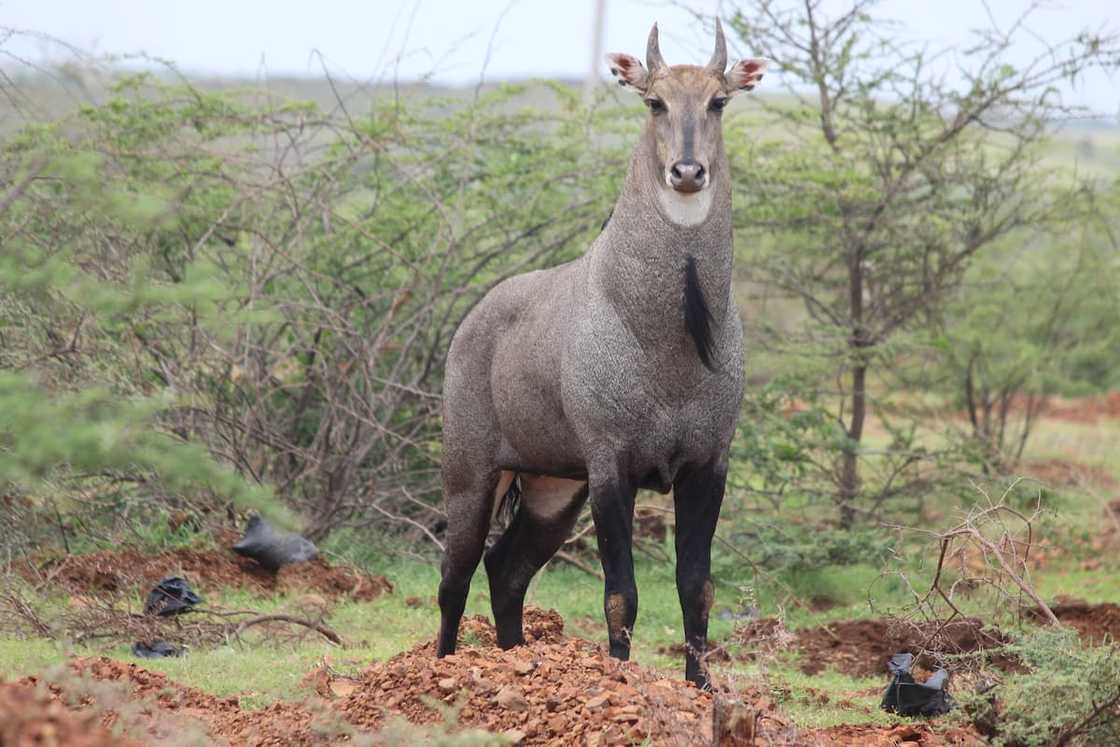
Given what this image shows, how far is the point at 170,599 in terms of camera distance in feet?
27.8

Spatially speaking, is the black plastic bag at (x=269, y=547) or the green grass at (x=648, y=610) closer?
the green grass at (x=648, y=610)

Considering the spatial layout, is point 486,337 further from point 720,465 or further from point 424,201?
point 424,201

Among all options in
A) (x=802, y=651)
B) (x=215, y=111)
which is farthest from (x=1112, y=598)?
(x=215, y=111)

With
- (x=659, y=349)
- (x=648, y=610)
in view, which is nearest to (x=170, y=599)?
(x=648, y=610)

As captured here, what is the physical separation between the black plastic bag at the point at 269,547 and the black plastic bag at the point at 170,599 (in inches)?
52.0

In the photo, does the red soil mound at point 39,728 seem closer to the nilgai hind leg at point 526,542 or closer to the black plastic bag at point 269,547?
the nilgai hind leg at point 526,542

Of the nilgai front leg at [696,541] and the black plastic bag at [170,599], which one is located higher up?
the nilgai front leg at [696,541]

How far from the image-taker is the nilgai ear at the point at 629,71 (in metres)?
6.48

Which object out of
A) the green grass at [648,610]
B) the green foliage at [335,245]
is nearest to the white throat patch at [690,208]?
the green grass at [648,610]

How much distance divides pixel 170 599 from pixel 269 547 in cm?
150

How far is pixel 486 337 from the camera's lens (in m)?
7.28

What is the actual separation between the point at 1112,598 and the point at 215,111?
8.11m

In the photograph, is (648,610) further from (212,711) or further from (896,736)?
(212,711)

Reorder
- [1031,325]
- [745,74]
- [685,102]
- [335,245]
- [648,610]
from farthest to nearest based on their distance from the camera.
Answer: [1031,325] < [335,245] < [648,610] < [745,74] < [685,102]
